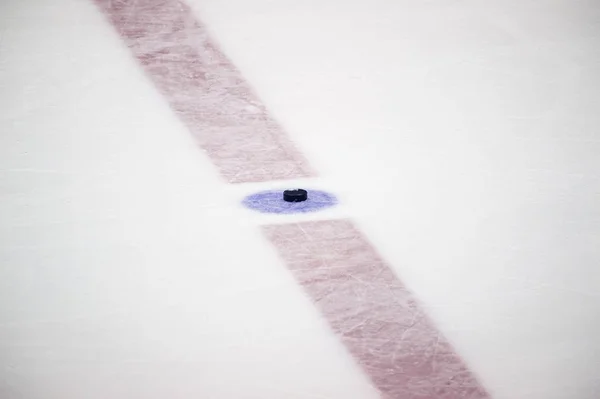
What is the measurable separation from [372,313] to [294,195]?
0.50 m

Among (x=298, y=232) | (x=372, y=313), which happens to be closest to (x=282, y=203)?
(x=298, y=232)

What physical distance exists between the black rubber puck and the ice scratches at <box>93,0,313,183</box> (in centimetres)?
10

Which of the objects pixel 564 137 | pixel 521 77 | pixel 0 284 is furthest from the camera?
pixel 521 77

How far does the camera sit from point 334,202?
2.40 m

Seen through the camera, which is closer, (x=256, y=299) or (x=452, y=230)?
(x=256, y=299)

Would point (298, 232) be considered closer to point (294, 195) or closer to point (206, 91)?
point (294, 195)

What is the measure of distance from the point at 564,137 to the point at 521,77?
0.32m

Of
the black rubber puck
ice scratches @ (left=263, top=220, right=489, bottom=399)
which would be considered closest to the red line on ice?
ice scratches @ (left=263, top=220, right=489, bottom=399)

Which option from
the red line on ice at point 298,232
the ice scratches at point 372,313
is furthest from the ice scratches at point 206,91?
the ice scratches at point 372,313

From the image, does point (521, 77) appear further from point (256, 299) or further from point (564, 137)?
point (256, 299)

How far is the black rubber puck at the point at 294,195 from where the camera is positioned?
94.0 inches

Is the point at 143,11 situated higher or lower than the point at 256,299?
higher

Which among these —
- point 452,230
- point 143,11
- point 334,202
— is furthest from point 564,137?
point 143,11

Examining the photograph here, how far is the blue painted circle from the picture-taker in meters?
2.37
